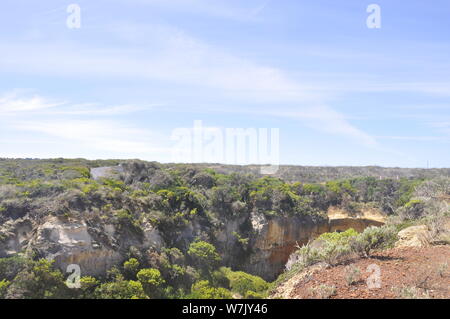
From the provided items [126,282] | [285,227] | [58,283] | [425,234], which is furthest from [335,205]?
[58,283]

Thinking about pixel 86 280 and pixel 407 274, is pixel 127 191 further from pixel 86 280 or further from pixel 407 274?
pixel 407 274

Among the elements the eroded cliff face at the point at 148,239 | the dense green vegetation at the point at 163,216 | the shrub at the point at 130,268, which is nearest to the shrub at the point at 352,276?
the dense green vegetation at the point at 163,216

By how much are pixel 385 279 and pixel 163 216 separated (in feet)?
37.8

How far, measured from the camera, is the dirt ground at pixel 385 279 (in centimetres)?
696

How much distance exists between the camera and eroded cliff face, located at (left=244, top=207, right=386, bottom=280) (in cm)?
2091

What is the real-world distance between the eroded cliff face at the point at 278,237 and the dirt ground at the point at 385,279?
10575 millimetres

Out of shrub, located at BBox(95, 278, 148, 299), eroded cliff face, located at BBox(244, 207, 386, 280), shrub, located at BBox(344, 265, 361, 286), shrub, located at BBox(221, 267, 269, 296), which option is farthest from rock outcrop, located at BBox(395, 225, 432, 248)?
shrub, located at BBox(95, 278, 148, 299)

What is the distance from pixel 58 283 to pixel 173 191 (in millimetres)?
8841

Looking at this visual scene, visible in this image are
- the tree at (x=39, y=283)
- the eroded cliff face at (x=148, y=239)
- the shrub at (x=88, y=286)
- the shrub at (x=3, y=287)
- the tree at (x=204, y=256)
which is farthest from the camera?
the tree at (x=204, y=256)

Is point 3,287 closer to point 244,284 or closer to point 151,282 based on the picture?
point 151,282

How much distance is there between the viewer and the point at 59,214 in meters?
13.7

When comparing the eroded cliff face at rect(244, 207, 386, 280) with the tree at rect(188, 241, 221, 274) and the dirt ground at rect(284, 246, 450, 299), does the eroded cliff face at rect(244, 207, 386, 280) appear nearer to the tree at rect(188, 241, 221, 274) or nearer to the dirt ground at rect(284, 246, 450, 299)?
the tree at rect(188, 241, 221, 274)

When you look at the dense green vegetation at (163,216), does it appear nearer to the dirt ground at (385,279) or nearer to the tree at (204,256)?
the tree at (204,256)

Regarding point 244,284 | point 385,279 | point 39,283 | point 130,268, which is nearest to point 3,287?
point 39,283
